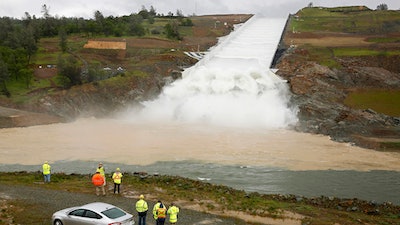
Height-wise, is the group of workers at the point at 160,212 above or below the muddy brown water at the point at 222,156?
above

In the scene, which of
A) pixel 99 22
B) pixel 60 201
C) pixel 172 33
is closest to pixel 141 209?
pixel 60 201

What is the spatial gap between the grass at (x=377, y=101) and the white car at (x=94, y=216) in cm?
3526

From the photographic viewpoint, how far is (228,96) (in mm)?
51062

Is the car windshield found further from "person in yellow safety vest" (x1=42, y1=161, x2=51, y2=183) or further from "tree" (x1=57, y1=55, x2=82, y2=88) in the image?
"tree" (x1=57, y1=55, x2=82, y2=88)

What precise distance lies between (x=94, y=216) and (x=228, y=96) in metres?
36.4

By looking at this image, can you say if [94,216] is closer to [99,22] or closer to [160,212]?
[160,212]

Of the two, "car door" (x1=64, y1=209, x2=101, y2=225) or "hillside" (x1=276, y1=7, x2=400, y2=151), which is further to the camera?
"hillside" (x1=276, y1=7, x2=400, y2=151)

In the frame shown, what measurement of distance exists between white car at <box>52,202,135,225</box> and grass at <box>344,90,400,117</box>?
35.3m

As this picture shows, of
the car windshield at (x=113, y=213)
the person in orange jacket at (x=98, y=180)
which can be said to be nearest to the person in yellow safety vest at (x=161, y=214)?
the car windshield at (x=113, y=213)

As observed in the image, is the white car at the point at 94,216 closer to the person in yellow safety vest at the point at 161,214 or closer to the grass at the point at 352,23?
the person in yellow safety vest at the point at 161,214

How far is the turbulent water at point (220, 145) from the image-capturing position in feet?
91.9

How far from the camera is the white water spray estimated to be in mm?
45844

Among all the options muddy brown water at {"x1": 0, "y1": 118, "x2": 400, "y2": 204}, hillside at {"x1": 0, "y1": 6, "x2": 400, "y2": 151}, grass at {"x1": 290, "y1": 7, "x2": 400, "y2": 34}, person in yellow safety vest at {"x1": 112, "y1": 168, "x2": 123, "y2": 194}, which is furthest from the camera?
grass at {"x1": 290, "y1": 7, "x2": 400, "y2": 34}

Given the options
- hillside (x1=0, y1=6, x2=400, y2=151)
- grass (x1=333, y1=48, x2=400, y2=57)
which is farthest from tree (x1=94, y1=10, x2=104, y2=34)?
grass (x1=333, y1=48, x2=400, y2=57)
